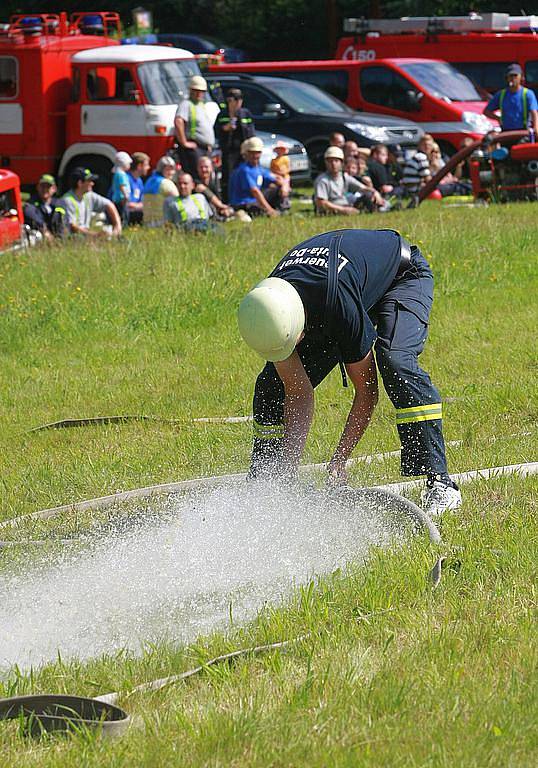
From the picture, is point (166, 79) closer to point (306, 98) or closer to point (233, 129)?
point (233, 129)

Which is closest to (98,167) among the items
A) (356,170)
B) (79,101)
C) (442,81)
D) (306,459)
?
(79,101)

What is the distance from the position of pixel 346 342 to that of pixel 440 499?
3.56ft

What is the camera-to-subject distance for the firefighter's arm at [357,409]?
547 cm

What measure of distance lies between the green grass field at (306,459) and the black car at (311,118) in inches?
227

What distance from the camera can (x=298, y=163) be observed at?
1975cm

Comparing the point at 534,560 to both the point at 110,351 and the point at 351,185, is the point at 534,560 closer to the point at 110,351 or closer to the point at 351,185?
the point at 110,351

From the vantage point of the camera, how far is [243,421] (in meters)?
7.64

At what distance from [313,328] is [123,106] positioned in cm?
1467

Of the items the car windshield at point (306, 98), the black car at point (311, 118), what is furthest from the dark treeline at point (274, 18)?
the black car at point (311, 118)

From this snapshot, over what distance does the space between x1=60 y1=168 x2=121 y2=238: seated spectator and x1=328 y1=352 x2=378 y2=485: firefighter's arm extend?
30.8ft

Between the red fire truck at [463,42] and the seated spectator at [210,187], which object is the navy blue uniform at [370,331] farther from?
the red fire truck at [463,42]

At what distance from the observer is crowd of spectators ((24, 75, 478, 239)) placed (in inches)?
584

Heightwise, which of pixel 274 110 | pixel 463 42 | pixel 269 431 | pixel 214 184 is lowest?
pixel 214 184

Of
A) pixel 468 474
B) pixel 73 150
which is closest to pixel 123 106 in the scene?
pixel 73 150
